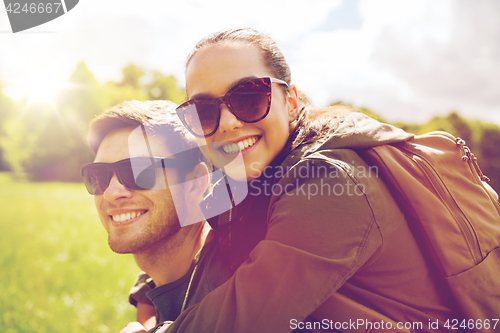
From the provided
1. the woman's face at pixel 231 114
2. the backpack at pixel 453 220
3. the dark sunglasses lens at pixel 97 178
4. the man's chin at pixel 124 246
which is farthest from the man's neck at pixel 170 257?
the backpack at pixel 453 220

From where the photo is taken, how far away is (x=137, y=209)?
2.37 meters

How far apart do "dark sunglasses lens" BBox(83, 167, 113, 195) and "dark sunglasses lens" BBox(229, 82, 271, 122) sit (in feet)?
4.11


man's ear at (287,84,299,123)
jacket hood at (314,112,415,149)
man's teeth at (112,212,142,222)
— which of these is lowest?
man's teeth at (112,212,142,222)

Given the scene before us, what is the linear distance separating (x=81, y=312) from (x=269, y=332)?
13.1 feet

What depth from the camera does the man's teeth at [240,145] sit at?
2.08 meters

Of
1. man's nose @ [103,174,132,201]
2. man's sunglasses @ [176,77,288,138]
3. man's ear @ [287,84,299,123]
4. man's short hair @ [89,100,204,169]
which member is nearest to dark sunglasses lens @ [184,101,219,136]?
man's sunglasses @ [176,77,288,138]

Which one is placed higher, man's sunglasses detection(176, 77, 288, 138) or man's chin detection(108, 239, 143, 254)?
man's sunglasses detection(176, 77, 288, 138)

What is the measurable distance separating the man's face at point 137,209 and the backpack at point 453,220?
1.59 meters

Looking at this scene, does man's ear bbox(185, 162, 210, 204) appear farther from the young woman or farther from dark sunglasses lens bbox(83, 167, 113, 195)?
dark sunglasses lens bbox(83, 167, 113, 195)

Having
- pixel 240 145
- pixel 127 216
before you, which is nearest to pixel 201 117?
pixel 240 145

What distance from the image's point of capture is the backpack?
147cm

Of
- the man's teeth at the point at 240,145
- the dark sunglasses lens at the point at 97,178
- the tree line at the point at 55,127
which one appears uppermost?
the man's teeth at the point at 240,145

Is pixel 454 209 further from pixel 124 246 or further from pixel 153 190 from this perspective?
pixel 124 246

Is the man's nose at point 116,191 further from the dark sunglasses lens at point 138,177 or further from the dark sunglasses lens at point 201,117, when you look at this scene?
the dark sunglasses lens at point 201,117
